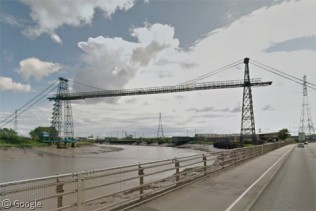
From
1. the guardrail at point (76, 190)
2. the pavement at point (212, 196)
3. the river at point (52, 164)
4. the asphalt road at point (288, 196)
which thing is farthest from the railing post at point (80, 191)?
the river at point (52, 164)

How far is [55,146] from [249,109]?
54.2m

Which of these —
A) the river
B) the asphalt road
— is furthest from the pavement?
the river

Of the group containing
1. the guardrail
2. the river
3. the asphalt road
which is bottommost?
the river

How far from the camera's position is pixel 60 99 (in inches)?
3880

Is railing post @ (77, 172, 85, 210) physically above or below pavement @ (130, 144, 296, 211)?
above

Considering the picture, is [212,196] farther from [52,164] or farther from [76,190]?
[52,164]

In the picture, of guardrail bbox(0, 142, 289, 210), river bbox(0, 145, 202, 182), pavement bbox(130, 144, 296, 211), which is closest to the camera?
guardrail bbox(0, 142, 289, 210)

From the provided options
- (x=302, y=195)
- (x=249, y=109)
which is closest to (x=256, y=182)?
(x=302, y=195)

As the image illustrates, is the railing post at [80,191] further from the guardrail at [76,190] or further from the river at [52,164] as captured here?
the river at [52,164]

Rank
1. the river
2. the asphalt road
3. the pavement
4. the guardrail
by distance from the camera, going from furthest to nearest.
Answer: the river < the asphalt road < the pavement < the guardrail

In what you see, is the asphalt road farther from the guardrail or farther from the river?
the river

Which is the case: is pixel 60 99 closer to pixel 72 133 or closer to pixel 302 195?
pixel 72 133

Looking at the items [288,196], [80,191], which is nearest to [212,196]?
[288,196]

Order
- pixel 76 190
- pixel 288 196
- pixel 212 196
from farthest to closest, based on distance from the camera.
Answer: pixel 288 196, pixel 212 196, pixel 76 190
